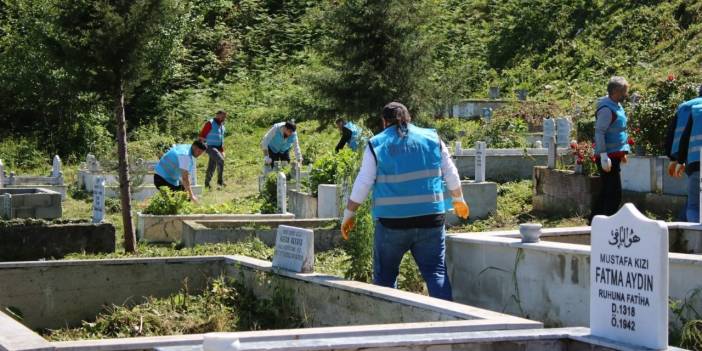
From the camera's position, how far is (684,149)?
37.3 ft

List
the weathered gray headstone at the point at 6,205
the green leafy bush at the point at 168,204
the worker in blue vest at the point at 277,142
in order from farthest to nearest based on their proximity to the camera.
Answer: the worker in blue vest at the point at 277,142, the green leafy bush at the point at 168,204, the weathered gray headstone at the point at 6,205

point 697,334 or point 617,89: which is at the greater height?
point 617,89

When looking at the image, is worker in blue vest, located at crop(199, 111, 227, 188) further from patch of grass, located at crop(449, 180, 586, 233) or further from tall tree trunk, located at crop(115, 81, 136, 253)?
tall tree trunk, located at crop(115, 81, 136, 253)

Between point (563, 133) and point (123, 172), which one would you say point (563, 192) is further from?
point (123, 172)

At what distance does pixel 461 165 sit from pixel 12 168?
13401 millimetres

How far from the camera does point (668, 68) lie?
24.5 meters

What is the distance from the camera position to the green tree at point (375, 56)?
21203mm

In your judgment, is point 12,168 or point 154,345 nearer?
point 154,345

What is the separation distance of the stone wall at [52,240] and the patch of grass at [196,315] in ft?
13.4

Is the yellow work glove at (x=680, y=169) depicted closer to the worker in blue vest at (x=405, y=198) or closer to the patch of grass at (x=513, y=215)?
the patch of grass at (x=513, y=215)

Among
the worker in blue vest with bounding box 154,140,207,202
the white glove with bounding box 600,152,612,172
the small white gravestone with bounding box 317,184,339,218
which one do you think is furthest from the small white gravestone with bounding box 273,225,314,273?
the worker in blue vest with bounding box 154,140,207,202

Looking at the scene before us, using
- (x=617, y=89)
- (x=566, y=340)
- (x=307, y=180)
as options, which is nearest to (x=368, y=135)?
(x=617, y=89)

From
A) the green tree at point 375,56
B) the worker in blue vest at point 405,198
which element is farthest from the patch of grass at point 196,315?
the green tree at point 375,56

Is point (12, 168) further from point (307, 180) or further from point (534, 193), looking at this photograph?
point (534, 193)
